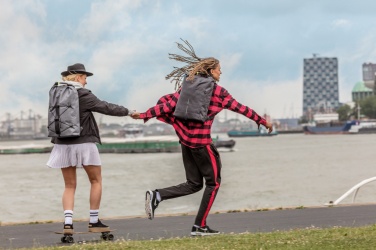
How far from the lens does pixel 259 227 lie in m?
9.46

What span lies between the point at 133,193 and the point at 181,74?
94.1 feet

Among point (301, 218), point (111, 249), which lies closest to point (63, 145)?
point (111, 249)

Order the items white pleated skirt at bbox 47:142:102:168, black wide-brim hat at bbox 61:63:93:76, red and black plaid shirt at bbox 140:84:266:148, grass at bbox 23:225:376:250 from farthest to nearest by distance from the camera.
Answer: red and black plaid shirt at bbox 140:84:266:148 < black wide-brim hat at bbox 61:63:93:76 < white pleated skirt at bbox 47:142:102:168 < grass at bbox 23:225:376:250

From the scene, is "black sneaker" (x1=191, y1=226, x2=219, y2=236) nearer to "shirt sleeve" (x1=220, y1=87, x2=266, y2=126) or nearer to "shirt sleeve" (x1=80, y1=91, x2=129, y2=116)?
"shirt sleeve" (x1=220, y1=87, x2=266, y2=126)

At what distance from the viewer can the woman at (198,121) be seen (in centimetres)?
841

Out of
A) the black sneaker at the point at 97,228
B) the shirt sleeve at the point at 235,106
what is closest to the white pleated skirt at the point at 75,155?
the black sneaker at the point at 97,228

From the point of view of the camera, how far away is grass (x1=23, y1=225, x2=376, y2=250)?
289 inches

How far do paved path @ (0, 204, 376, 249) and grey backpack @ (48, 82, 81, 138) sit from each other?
1.11 metres

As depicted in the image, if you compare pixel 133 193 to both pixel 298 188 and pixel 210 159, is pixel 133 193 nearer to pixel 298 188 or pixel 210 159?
pixel 298 188

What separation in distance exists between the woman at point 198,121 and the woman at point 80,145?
0.59m

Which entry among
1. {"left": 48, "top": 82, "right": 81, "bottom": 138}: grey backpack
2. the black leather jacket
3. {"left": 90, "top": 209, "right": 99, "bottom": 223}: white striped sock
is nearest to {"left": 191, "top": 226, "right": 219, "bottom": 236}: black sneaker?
{"left": 90, "top": 209, "right": 99, "bottom": 223}: white striped sock

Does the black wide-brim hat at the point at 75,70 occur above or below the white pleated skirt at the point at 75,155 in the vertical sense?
above

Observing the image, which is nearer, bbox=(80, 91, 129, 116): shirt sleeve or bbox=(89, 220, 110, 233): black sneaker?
bbox=(80, 91, 129, 116): shirt sleeve

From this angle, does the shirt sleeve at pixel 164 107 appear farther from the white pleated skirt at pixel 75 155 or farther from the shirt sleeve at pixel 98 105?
the white pleated skirt at pixel 75 155
